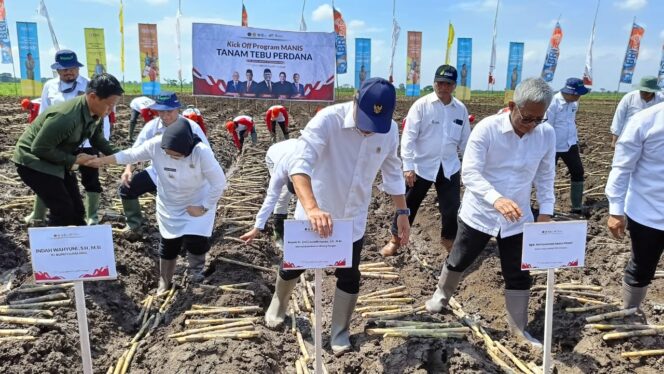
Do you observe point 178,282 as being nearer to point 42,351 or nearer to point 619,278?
point 42,351

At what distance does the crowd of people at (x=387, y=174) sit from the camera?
2.90m

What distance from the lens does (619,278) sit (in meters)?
4.81

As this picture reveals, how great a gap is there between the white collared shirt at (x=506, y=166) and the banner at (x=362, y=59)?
22014 millimetres

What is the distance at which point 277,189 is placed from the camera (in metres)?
3.81

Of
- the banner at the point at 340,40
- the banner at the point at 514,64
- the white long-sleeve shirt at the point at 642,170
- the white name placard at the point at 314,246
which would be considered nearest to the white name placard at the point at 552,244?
the white long-sleeve shirt at the point at 642,170

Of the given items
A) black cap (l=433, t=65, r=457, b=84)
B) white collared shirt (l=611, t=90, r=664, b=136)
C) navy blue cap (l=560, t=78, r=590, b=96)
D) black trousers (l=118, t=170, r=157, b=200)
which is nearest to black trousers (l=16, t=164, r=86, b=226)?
black trousers (l=118, t=170, r=157, b=200)

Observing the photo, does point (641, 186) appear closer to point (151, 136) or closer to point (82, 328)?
point (82, 328)

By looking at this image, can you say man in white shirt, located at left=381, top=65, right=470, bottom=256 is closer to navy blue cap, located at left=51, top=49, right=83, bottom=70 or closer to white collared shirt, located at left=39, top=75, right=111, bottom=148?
white collared shirt, located at left=39, top=75, right=111, bottom=148

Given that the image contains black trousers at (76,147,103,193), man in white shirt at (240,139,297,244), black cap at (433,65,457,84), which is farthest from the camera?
black trousers at (76,147,103,193)

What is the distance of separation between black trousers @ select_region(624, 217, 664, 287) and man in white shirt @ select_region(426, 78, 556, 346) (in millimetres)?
639

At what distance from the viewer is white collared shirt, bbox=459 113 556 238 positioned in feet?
10.7

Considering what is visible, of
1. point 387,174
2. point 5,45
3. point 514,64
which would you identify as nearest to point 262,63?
point 387,174

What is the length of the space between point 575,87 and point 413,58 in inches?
805

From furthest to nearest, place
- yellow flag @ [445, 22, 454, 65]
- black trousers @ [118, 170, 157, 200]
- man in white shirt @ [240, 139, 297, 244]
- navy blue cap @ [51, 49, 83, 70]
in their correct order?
yellow flag @ [445, 22, 454, 65], navy blue cap @ [51, 49, 83, 70], black trousers @ [118, 170, 157, 200], man in white shirt @ [240, 139, 297, 244]
